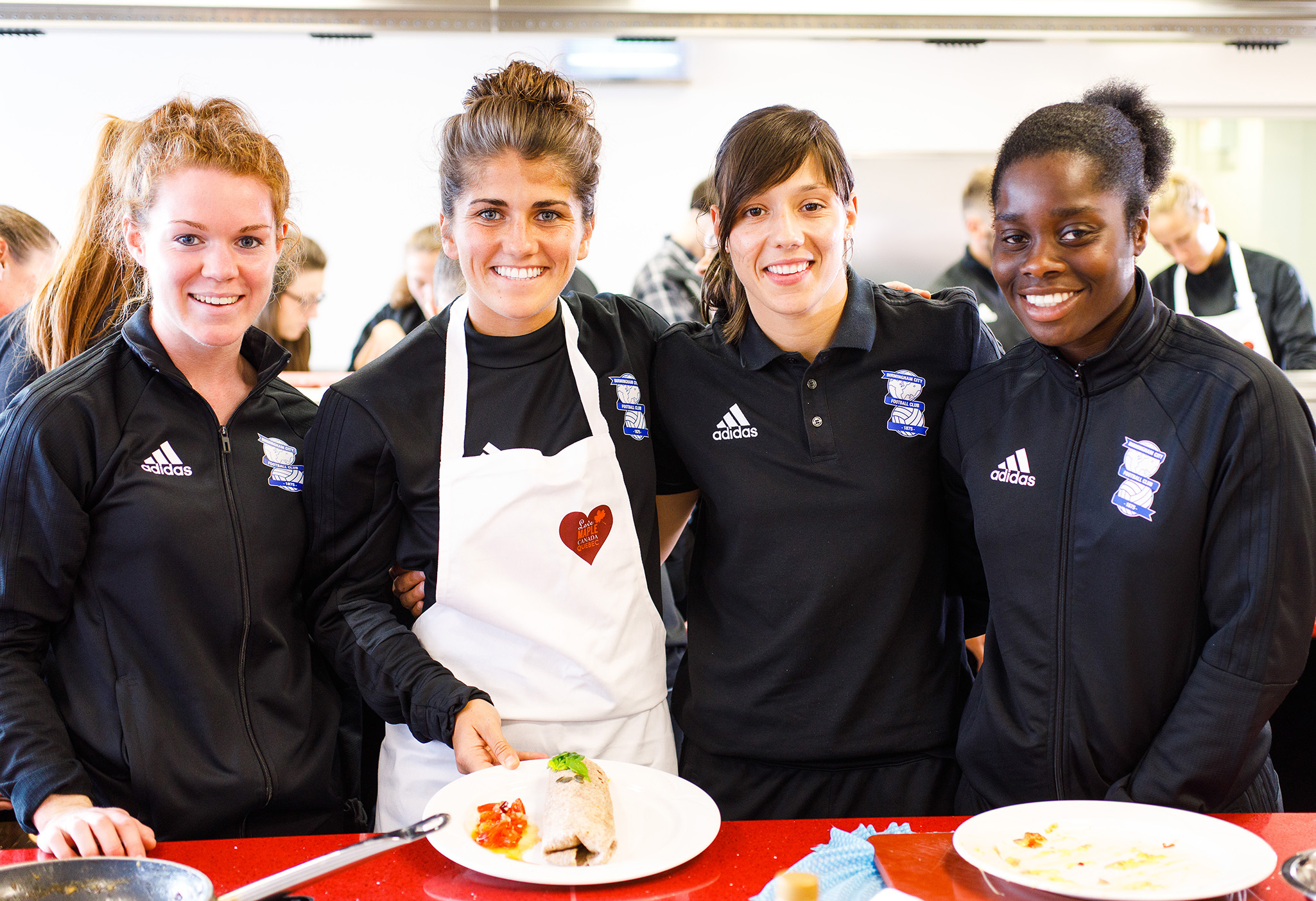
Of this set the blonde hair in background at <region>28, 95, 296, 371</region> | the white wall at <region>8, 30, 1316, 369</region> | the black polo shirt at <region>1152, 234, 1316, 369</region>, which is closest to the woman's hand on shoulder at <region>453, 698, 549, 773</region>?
the blonde hair in background at <region>28, 95, 296, 371</region>

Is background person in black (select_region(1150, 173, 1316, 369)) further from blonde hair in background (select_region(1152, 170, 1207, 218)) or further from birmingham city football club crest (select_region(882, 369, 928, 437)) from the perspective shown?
birmingham city football club crest (select_region(882, 369, 928, 437))

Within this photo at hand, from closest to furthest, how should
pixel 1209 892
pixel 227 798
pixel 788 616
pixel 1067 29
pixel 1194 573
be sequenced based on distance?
pixel 1209 892
pixel 1194 573
pixel 227 798
pixel 788 616
pixel 1067 29

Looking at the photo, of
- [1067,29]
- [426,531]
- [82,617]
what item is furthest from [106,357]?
[1067,29]

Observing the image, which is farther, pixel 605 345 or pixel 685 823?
pixel 605 345

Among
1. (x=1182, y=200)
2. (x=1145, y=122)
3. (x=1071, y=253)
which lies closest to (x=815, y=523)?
(x=1071, y=253)

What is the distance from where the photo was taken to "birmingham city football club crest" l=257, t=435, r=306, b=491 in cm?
175

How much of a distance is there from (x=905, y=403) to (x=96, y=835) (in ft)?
4.53

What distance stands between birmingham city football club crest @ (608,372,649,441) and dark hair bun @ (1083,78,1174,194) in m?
0.88

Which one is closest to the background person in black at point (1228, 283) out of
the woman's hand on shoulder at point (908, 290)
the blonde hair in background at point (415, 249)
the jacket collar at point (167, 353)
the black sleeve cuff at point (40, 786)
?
the blonde hair in background at point (415, 249)

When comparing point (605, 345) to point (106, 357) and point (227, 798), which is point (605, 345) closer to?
point (106, 357)

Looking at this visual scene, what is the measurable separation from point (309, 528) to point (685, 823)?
0.81 meters

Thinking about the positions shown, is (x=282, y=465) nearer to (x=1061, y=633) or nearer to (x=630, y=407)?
(x=630, y=407)

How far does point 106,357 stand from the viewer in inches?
65.5

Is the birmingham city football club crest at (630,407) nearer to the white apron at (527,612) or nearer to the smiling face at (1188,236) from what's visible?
the white apron at (527,612)
